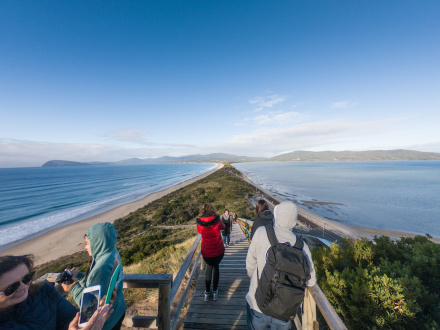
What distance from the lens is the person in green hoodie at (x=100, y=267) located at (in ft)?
5.11

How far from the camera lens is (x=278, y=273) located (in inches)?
66.6

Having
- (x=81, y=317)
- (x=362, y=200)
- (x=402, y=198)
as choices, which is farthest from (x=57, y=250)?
(x=402, y=198)

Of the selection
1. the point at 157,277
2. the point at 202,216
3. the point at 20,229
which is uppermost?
the point at 202,216

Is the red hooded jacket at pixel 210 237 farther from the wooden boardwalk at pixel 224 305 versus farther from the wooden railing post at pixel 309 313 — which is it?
the wooden railing post at pixel 309 313

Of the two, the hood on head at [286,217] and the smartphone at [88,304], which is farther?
the hood on head at [286,217]

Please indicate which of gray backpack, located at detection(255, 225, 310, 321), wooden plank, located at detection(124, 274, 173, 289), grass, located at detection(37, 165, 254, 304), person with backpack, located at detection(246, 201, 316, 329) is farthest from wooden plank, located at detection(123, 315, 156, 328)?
grass, located at detection(37, 165, 254, 304)

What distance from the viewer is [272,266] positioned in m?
1.74

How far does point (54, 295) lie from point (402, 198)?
47.3 m

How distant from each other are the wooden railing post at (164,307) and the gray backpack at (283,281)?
47.7 inches

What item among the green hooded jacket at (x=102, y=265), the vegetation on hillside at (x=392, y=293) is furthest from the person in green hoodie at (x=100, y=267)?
the vegetation on hillside at (x=392, y=293)

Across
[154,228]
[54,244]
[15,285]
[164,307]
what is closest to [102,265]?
[15,285]

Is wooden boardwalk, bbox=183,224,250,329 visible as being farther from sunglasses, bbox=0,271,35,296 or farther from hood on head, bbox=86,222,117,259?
sunglasses, bbox=0,271,35,296

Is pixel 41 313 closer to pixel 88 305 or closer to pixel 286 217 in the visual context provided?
pixel 88 305

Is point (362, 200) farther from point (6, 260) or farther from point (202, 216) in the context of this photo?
point (6, 260)
